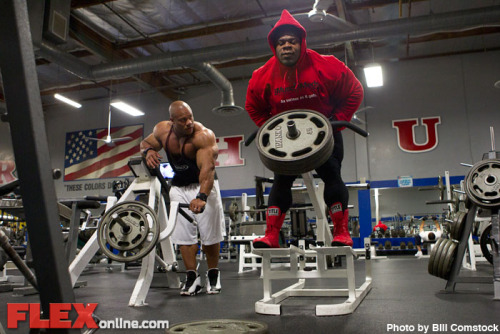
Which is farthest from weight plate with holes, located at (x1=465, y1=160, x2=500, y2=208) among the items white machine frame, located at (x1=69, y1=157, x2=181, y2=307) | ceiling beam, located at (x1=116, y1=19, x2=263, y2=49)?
ceiling beam, located at (x1=116, y1=19, x2=263, y2=49)

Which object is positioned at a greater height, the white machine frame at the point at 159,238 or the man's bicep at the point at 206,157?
the man's bicep at the point at 206,157

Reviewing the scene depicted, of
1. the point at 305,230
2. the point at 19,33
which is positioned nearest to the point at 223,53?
the point at 305,230

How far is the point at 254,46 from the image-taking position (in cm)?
720

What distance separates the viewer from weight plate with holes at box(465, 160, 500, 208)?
6.70 feet

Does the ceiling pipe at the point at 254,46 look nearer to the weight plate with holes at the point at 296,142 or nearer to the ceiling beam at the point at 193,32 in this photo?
the ceiling beam at the point at 193,32

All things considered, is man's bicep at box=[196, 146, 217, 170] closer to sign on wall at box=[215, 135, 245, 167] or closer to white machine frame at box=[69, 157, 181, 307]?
white machine frame at box=[69, 157, 181, 307]

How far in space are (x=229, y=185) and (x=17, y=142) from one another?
10033 mm

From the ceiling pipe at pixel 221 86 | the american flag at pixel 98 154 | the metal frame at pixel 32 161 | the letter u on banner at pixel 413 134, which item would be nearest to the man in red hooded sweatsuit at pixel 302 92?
the metal frame at pixel 32 161

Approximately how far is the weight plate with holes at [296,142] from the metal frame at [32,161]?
0.97m

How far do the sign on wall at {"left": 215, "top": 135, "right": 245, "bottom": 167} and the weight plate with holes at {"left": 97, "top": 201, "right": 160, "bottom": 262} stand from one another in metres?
8.73

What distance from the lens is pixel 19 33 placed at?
2.27 ft

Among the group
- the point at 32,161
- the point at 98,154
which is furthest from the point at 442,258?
the point at 98,154

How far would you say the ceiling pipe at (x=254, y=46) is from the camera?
6.43 metres

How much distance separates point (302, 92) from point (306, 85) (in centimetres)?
4
